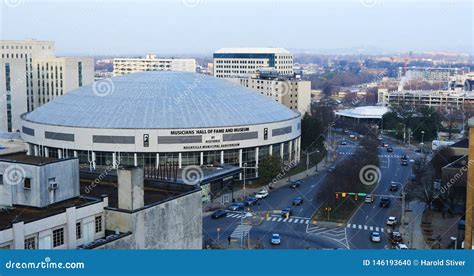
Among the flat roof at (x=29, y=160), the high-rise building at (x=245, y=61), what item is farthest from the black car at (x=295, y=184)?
the high-rise building at (x=245, y=61)

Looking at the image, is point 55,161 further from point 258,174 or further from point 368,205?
point 258,174

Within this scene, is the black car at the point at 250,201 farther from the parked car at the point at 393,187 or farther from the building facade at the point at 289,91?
the building facade at the point at 289,91

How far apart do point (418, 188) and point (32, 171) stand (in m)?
18.1

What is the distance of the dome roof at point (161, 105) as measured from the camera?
28.3 m

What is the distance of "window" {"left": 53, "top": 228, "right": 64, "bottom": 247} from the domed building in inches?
663

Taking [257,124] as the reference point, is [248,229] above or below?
below

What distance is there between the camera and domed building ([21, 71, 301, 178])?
90.8 feet

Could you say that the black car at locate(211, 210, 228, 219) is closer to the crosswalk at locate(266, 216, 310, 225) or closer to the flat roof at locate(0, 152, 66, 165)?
the crosswalk at locate(266, 216, 310, 225)

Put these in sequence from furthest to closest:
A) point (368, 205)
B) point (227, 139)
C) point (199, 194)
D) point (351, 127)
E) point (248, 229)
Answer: point (351, 127) < point (227, 139) < point (368, 205) < point (248, 229) < point (199, 194)

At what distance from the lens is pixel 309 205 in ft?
79.9

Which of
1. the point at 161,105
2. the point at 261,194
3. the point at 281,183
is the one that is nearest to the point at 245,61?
the point at 161,105

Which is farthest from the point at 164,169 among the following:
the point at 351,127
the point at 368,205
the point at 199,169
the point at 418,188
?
the point at 351,127

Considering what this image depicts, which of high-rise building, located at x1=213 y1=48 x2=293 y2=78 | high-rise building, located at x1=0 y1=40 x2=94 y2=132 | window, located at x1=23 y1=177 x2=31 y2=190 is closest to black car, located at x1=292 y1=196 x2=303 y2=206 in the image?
window, located at x1=23 y1=177 x2=31 y2=190

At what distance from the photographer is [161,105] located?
2945 centimetres
